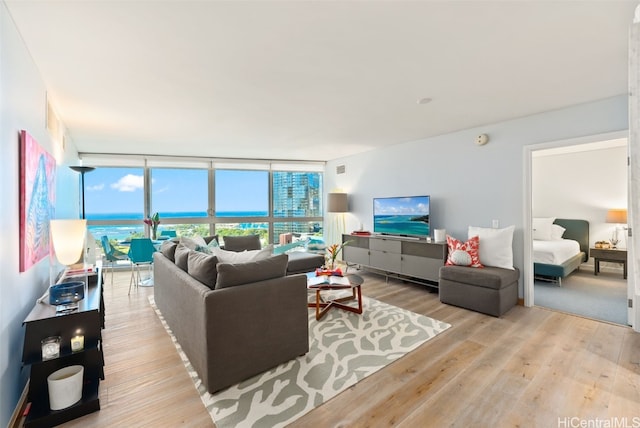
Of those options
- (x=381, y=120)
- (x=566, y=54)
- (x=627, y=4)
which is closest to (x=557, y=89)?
(x=566, y=54)

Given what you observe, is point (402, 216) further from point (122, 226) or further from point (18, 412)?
point (122, 226)

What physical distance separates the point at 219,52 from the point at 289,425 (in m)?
2.52

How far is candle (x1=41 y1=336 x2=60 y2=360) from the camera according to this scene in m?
1.75

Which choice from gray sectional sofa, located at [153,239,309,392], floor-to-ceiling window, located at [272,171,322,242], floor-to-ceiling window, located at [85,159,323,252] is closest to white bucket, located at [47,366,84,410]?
gray sectional sofa, located at [153,239,309,392]

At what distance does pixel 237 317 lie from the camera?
6.64 ft

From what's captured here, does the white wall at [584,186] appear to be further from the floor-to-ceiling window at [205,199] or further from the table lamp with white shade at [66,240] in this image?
the table lamp with white shade at [66,240]

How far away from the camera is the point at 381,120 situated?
382cm

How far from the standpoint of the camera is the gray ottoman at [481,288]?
3244mm

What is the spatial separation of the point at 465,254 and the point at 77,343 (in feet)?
12.9

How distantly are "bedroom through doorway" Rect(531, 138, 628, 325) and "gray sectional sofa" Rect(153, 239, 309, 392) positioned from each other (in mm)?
3341

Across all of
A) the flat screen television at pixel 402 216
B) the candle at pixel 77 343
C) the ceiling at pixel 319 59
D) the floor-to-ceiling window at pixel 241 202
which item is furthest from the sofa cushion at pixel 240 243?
the candle at pixel 77 343

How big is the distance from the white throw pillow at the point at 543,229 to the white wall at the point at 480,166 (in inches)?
90.4

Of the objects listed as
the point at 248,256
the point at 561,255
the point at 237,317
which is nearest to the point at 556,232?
the point at 561,255

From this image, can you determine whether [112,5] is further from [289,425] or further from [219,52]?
[289,425]
